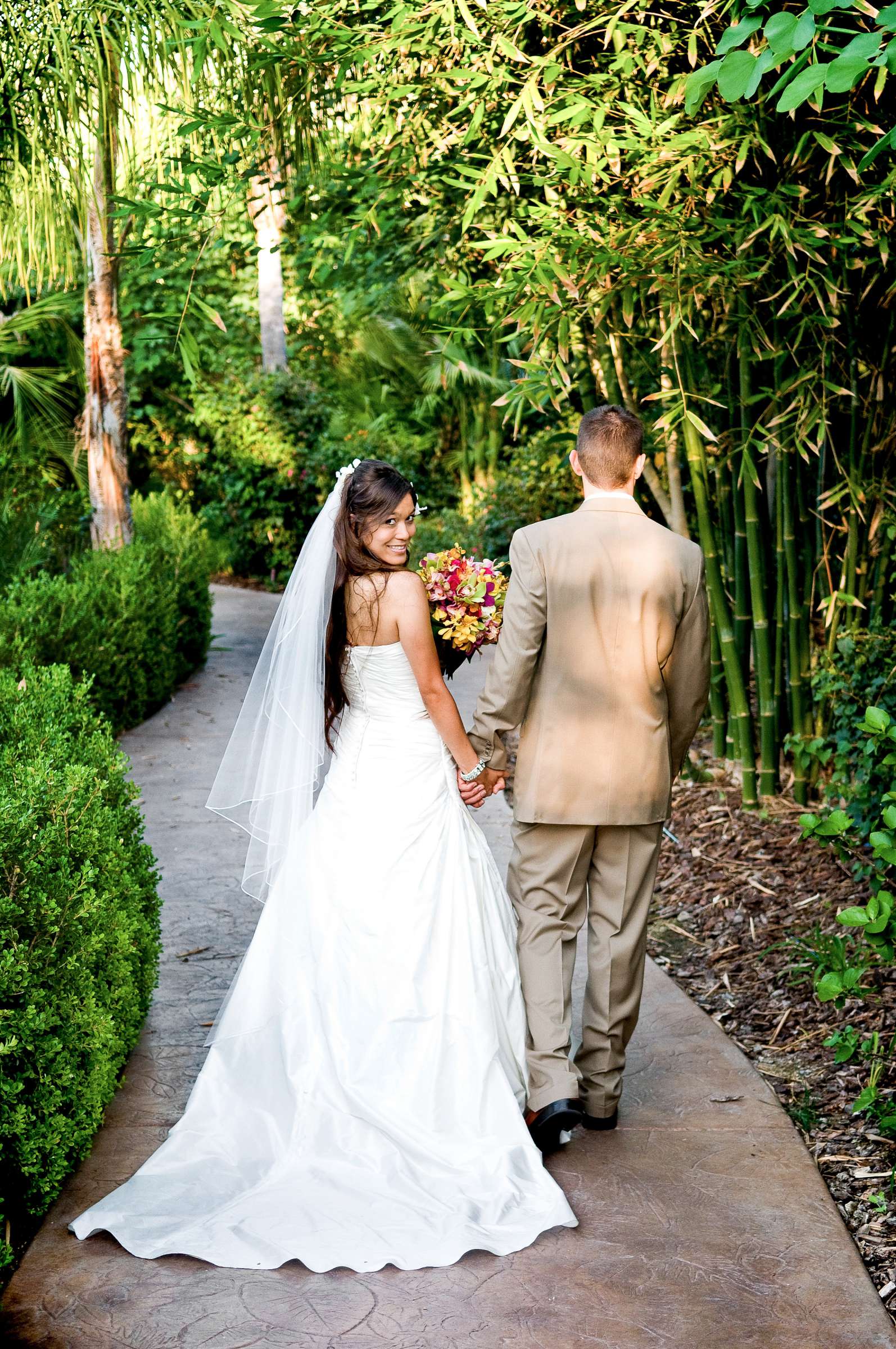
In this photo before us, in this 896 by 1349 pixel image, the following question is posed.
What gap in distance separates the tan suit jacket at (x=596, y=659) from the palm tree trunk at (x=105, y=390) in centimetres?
472

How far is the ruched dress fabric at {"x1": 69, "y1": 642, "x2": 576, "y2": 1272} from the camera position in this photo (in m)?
2.60

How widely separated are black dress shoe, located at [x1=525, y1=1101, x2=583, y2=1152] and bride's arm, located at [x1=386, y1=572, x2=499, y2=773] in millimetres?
925

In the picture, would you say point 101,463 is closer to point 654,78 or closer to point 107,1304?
point 654,78

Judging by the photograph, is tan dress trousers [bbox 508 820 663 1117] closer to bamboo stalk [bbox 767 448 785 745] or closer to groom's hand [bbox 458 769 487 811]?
groom's hand [bbox 458 769 487 811]

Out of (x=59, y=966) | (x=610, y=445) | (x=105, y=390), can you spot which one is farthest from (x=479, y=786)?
(x=105, y=390)

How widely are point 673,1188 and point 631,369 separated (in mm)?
4193

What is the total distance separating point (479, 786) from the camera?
326 cm

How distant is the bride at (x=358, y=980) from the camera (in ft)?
8.71

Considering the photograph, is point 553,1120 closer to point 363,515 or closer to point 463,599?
point 463,599

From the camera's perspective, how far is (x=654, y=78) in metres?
4.28

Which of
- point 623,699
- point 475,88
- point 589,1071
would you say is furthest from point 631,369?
point 589,1071

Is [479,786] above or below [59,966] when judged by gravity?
above

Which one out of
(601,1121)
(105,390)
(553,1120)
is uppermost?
(105,390)

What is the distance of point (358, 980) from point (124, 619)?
4.15m
